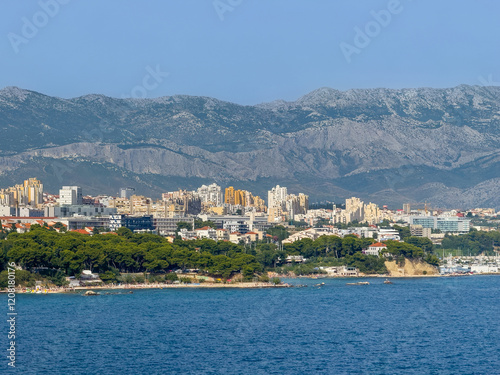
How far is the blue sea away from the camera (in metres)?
38.5

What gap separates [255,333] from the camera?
1842 inches

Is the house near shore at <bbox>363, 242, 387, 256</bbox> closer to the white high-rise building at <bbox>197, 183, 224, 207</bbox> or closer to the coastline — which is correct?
the coastline

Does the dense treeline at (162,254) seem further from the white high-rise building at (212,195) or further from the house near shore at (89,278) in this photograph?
the white high-rise building at (212,195)

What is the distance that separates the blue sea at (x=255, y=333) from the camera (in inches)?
1517

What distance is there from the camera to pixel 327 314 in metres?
55.0

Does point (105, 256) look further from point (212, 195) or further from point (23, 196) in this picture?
point (212, 195)

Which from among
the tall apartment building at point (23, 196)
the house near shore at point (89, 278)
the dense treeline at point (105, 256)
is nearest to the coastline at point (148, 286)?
the house near shore at point (89, 278)

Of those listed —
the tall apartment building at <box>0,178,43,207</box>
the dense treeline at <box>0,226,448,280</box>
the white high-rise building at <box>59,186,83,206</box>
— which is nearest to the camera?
the dense treeline at <box>0,226,448,280</box>

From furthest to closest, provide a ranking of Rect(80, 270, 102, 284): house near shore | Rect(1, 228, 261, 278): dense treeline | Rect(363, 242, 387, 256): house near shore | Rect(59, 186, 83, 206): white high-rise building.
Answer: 1. Rect(59, 186, 83, 206): white high-rise building
2. Rect(363, 242, 387, 256): house near shore
3. Rect(80, 270, 102, 284): house near shore
4. Rect(1, 228, 261, 278): dense treeline

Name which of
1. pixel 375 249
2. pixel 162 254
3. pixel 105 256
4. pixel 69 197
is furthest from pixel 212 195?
pixel 105 256

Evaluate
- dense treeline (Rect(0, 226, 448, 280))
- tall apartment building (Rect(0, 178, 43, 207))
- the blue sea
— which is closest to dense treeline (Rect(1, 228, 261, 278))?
dense treeline (Rect(0, 226, 448, 280))

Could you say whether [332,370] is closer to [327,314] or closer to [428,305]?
[327,314]

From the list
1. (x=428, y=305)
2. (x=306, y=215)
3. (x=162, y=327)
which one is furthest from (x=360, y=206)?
(x=162, y=327)

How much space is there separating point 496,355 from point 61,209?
93.4m
